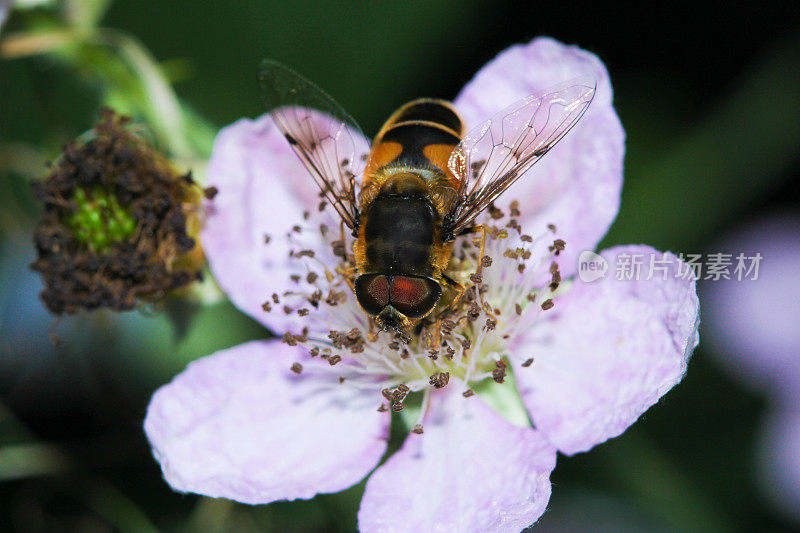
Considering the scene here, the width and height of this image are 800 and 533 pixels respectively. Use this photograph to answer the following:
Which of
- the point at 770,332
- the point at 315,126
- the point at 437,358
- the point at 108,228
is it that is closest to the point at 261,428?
the point at 437,358

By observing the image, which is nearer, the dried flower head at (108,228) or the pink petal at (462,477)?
the pink petal at (462,477)

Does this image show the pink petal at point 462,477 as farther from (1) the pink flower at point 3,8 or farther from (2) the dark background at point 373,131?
(1) the pink flower at point 3,8

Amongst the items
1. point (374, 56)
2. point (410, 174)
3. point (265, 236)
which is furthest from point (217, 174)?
point (374, 56)

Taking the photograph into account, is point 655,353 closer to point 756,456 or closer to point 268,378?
point 268,378

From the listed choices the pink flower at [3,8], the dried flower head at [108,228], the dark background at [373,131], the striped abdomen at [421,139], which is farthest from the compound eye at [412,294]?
the pink flower at [3,8]

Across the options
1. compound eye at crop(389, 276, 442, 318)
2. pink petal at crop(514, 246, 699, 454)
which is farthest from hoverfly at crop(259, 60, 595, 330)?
pink petal at crop(514, 246, 699, 454)
